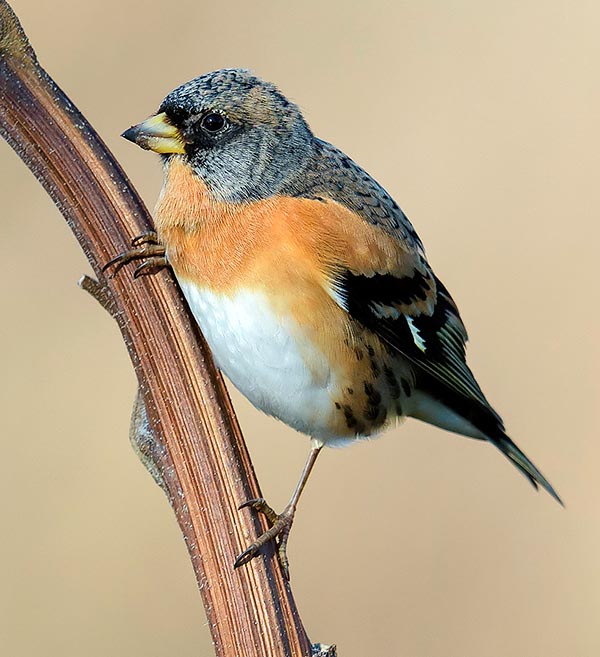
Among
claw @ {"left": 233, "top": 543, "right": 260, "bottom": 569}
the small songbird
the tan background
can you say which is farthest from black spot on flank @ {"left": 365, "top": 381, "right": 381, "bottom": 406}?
the tan background

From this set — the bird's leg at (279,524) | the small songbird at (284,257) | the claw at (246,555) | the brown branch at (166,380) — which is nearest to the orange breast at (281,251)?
the small songbird at (284,257)

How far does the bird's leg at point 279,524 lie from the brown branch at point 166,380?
2cm

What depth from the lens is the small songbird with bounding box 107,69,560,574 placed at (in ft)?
6.97

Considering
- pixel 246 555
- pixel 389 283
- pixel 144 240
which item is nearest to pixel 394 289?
pixel 389 283

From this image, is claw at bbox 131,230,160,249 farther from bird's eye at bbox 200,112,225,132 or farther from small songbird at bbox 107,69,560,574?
bird's eye at bbox 200,112,225,132

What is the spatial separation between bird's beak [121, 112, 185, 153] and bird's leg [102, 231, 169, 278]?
0.73 feet

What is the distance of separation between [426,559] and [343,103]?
2241 millimetres

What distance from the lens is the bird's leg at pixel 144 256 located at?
1.52m

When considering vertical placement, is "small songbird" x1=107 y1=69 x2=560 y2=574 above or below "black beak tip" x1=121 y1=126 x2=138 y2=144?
below

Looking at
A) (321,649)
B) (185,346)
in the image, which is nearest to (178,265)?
(185,346)

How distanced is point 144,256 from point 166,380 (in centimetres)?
38

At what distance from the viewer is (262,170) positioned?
7.40 ft

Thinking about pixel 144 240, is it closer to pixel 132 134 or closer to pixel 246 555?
pixel 132 134

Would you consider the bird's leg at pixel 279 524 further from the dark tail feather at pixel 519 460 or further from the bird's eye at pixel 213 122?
the bird's eye at pixel 213 122
